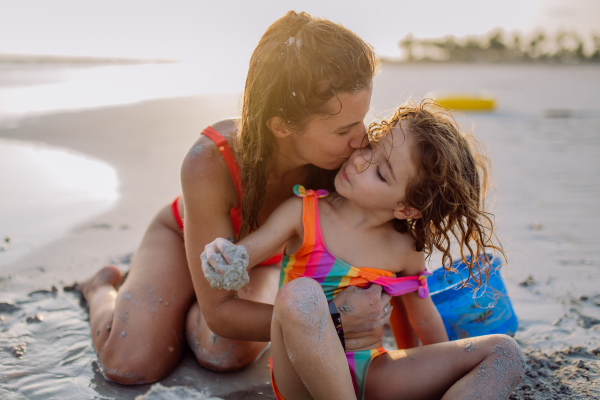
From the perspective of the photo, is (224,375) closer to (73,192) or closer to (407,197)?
(407,197)

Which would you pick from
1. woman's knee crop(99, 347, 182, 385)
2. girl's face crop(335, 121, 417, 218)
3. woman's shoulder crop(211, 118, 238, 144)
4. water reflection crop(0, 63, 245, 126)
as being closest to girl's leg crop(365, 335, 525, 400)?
girl's face crop(335, 121, 417, 218)

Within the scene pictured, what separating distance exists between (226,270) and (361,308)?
0.57m

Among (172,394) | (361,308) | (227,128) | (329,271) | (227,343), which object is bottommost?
(172,394)

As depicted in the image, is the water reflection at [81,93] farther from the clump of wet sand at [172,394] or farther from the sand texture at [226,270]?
the sand texture at [226,270]

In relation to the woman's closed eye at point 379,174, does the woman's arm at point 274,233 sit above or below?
below

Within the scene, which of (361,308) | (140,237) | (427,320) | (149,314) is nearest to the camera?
(361,308)

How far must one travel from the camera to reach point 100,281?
104 inches

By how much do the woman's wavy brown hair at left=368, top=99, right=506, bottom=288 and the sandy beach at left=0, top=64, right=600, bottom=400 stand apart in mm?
229

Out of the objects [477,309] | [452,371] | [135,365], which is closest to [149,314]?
[135,365]

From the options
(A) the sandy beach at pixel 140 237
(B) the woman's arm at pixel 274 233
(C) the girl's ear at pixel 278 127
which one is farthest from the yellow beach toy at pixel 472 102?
(B) the woman's arm at pixel 274 233

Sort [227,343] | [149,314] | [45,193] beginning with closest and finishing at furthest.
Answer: [227,343]
[149,314]
[45,193]

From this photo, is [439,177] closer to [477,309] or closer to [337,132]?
[337,132]

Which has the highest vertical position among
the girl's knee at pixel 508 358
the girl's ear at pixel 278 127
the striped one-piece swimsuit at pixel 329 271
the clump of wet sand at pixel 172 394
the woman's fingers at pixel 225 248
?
the girl's ear at pixel 278 127

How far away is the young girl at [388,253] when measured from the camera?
165 cm
